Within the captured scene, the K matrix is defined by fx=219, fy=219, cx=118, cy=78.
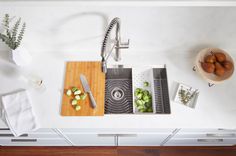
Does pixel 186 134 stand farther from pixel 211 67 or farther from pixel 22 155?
pixel 22 155

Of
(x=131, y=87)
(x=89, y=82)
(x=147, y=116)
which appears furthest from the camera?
(x=131, y=87)

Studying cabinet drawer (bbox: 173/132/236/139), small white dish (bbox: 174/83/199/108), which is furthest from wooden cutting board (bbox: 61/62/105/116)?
cabinet drawer (bbox: 173/132/236/139)

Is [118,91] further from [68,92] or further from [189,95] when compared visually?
[189,95]

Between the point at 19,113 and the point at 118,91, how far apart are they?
611mm

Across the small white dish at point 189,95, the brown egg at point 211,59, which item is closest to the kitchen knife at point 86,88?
the small white dish at point 189,95

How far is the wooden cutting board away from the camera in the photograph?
1255 mm

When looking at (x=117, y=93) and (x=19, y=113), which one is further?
(x=117, y=93)

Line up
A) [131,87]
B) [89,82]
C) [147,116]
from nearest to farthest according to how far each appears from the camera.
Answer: [147,116], [89,82], [131,87]

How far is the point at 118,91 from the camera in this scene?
145 centimetres

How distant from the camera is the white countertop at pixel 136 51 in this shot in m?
1.20

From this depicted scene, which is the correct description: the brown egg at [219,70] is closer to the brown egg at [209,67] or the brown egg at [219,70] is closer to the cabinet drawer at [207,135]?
the brown egg at [209,67]

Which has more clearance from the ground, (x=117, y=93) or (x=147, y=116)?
(x=117, y=93)

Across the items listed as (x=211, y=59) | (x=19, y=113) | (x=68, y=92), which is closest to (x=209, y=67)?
(x=211, y=59)

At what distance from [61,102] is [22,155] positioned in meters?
0.96
